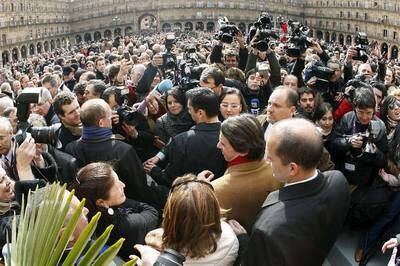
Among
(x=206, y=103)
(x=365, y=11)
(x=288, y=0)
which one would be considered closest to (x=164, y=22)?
(x=288, y=0)

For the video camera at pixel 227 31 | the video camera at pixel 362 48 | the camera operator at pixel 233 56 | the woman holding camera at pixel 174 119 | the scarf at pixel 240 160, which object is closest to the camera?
the scarf at pixel 240 160

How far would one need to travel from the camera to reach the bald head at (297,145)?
2742mm

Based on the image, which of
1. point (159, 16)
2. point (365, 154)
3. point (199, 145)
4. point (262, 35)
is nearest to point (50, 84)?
point (262, 35)

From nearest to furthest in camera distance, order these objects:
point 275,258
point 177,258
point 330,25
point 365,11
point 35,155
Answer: point 177,258 < point 275,258 < point 35,155 < point 365,11 < point 330,25

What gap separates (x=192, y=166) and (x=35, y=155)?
52.9 inches

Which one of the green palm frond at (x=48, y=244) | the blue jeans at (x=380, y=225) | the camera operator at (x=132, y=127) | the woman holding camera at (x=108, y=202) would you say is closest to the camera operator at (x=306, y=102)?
the blue jeans at (x=380, y=225)

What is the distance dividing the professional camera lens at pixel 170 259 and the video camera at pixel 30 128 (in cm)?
201

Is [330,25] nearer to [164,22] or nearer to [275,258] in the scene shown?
[164,22]

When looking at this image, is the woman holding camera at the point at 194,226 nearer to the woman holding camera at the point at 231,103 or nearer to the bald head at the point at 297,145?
the bald head at the point at 297,145

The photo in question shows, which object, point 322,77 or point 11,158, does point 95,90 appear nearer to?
point 11,158

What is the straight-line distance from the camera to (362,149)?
392 cm

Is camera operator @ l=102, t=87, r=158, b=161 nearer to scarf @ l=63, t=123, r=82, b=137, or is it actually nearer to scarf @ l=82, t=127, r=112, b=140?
scarf @ l=63, t=123, r=82, b=137

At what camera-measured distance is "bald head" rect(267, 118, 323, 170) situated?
9.00ft

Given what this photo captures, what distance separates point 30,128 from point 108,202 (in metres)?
1.36
